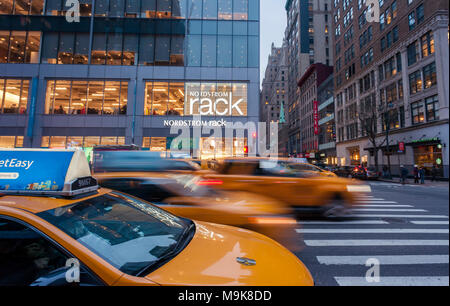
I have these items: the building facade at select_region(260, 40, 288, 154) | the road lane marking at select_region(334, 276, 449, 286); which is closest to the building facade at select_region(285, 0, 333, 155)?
the building facade at select_region(260, 40, 288, 154)

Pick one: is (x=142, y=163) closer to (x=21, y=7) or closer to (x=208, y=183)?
(x=208, y=183)

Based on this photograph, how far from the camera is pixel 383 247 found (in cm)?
454

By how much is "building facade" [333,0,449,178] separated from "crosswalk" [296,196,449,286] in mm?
11370

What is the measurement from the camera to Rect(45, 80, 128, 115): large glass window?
22.1m

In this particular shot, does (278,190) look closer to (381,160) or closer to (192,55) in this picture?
(192,55)

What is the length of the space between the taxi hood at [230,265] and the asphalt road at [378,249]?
1.66m

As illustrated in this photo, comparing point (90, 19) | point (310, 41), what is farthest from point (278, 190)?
point (310, 41)

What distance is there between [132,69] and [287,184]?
2334cm

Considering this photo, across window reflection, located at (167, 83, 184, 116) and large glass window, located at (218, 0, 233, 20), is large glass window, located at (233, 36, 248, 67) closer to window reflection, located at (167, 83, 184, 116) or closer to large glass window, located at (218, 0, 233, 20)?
large glass window, located at (218, 0, 233, 20)

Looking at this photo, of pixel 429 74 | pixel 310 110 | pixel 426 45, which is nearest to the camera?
pixel 429 74

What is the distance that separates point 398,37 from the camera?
2580 centimetres

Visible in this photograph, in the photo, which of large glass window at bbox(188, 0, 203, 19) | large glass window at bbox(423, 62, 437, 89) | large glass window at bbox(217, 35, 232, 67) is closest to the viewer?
large glass window at bbox(423, 62, 437, 89)

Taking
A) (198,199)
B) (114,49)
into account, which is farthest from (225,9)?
(198,199)

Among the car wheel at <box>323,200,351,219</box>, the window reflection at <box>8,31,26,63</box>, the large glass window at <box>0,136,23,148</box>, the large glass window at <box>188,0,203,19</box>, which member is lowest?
the car wheel at <box>323,200,351,219</box>
